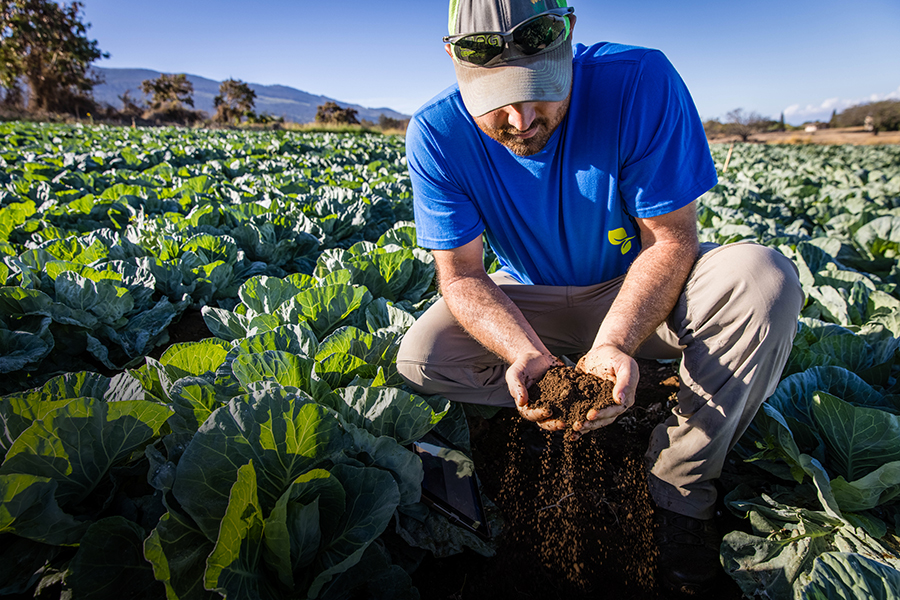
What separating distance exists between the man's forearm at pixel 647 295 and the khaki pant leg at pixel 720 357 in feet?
0.22

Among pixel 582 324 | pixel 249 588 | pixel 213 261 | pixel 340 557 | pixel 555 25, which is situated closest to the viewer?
pixel 249 588

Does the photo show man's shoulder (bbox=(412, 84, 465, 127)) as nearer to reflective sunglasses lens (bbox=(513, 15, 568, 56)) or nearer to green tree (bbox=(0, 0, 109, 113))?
reflective sunglasses lens (bbox=(513, 15, 568, 56))

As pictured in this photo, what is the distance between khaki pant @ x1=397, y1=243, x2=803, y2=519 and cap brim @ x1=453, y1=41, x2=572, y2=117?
86 centimetres

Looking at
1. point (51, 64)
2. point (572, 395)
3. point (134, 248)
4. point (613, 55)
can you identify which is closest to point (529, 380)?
point (572, 395)

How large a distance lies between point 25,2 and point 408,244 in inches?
2417

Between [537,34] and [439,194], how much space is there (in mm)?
708

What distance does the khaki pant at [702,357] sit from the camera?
1.46 m

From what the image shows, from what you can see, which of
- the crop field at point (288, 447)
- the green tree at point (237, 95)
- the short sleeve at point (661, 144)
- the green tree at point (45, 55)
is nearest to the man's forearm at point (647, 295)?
the short sleeve at point (661, 144)

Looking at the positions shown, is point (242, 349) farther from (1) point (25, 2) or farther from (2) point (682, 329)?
(1) point (25, 2)

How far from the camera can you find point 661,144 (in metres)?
1.68

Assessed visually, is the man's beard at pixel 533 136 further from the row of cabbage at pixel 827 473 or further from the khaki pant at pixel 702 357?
the row of cabbage at pixel 827 473

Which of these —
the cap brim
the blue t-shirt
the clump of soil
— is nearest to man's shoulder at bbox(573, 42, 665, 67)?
the blue t-shirt

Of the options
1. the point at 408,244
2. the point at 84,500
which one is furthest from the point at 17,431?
the point at 408,244

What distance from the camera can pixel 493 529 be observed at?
1.62m
